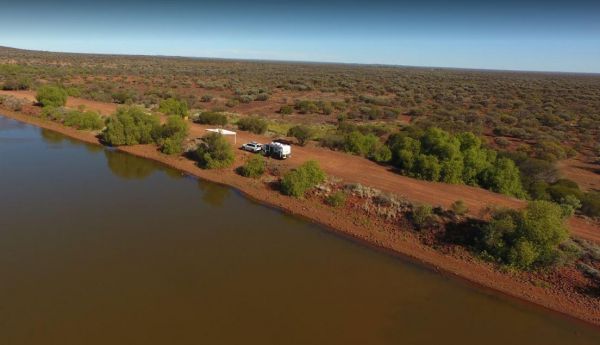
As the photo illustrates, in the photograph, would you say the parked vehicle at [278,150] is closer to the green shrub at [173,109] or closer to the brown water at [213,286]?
the brown water at [213,286]

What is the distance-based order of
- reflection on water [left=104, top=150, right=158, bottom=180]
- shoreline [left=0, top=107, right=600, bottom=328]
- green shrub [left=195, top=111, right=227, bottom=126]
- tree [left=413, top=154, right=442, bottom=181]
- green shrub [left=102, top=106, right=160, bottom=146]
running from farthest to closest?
1. green shrub [left=195, top=111, right=227, bottom=126]
2. green shrub [left=102, top=106, right=160, bottom=146]
3. reflection on water [left=104, top=150, right=158, bottom=180]
4. tree [left=413, top=154, right=442, bottom=181]
5. shoreline [left=0, top=107, right=600, bottom=328]

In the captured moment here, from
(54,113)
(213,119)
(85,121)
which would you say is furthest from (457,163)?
(54,113)

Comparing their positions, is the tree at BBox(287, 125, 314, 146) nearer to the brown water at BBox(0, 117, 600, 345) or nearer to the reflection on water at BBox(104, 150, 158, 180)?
the brown water at BBox(0, 117, 600, 345)

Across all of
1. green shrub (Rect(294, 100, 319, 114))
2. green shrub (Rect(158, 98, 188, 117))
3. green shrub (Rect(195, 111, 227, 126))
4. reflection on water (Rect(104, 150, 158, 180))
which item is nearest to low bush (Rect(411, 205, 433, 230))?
reflection on water (Rect(104, 150, 158, 180))

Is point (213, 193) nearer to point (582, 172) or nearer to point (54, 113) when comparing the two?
point (582, 172)

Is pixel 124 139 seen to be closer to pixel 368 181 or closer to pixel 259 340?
pixel 368 181

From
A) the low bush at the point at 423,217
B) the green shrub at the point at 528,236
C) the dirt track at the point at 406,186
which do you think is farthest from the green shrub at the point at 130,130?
the green shrub at the point at 528,236
